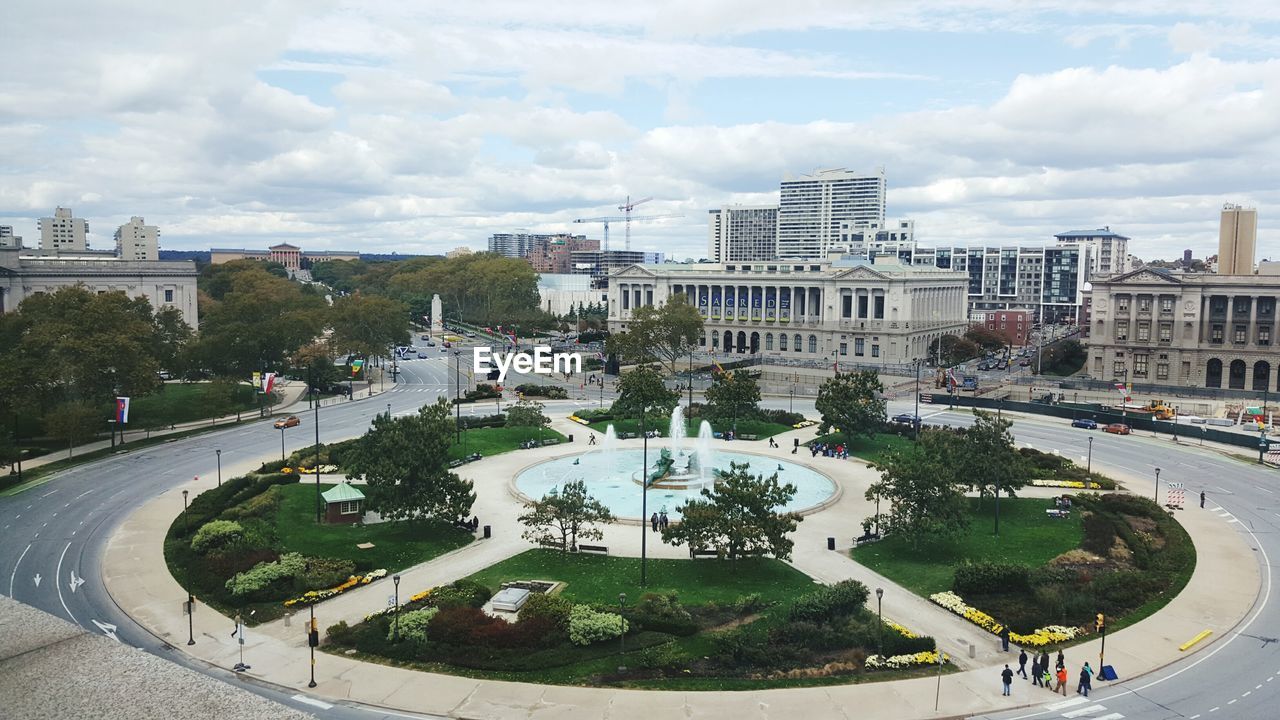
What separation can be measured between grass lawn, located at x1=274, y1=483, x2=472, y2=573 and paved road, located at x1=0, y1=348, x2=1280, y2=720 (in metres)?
9.89

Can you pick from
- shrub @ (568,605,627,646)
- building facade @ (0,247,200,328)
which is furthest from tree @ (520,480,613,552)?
building facade @ (0,247,200,328)

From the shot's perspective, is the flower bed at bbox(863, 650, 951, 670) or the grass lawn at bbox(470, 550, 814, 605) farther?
the grass lawn at bbox(470, 550, 814, 605)

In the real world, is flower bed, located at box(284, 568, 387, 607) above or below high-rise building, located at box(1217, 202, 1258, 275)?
below

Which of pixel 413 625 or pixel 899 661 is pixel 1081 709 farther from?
pixel 413 625

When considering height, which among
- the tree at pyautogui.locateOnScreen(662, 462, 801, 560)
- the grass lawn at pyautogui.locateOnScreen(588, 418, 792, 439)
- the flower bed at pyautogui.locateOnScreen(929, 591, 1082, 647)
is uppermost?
the tree at pyautogui.locateOnScreen(662, 462, 801, 560)

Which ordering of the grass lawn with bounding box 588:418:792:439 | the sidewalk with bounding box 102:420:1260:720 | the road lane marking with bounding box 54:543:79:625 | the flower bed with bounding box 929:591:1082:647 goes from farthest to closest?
the grass lawn with bounding box 588:418:792:439, the road lane marking with bounding box 54:543:79:625, the flower bed with bounding box 929:591:1082:647, the sidewalk with bounding box 102:420:1260:720

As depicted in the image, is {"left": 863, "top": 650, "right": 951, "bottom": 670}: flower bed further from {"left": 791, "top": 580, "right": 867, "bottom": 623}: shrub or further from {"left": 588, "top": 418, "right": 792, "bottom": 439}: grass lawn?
{"left": 588, "top": 418, "right": 792, "bottom": 439}: grass lawn

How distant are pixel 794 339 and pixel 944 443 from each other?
324ft

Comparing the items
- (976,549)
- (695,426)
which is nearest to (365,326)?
(695,426)

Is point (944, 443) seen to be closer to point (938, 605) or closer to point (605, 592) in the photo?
point (938, 605)

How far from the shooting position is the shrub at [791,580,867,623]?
3956cm

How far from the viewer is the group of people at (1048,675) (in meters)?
34.2

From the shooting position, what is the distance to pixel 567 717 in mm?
31797

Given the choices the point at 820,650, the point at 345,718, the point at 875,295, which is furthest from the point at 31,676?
the point at 875,295
